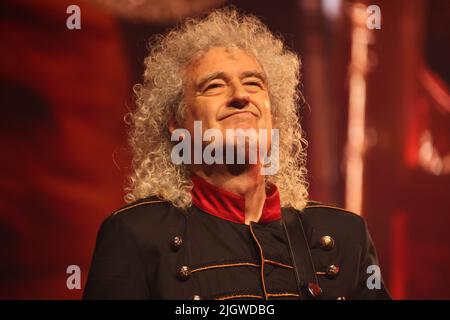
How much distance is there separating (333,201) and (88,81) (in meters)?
1.72

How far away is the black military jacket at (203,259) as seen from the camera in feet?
5.55

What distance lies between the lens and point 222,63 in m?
1.96

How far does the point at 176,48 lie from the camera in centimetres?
216

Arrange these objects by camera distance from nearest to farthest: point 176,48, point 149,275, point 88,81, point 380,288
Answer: point 149,275, point 380,288, point 176,48, point 88,81

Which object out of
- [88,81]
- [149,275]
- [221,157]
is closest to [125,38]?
[88,81]

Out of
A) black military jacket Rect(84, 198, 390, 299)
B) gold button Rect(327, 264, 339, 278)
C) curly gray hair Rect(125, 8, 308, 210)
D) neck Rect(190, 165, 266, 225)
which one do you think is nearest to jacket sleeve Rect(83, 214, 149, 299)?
black military jacket Rect(84, 198, 390, 299)

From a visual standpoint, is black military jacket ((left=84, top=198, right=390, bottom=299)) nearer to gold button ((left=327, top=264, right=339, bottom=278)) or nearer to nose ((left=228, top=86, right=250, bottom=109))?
gold button ((left=327, top=264, right=339, bottom=278))

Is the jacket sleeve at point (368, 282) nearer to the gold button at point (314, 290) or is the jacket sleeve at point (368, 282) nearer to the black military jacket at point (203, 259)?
the black military jacket at point (203, 259)

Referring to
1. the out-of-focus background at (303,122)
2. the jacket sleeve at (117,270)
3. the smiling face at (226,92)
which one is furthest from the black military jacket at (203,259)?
the out-of-focus background at (303,122)

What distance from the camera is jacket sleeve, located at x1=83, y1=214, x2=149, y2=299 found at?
1.66 m

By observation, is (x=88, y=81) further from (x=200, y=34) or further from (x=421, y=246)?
(x=421, y=246)

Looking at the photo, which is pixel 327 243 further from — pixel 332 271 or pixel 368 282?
pixel 368 282

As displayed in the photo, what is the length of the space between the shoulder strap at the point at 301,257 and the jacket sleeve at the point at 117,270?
48cm

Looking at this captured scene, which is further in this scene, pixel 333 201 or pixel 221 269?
pixel 333 201
